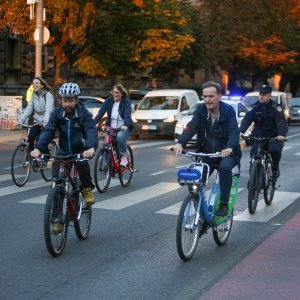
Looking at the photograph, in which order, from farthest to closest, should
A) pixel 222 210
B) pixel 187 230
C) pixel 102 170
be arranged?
1. pixel 102 170
2. pixel 222 210
3. pixel 187 230

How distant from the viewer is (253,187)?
9.79m

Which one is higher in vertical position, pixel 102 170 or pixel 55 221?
pixel 55 221

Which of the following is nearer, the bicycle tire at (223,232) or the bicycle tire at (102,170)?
the bicycle tire at (223,232)

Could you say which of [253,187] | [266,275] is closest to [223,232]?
[266,275]

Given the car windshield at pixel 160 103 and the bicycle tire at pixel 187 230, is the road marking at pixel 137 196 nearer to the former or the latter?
the bicycle tire at pixel 187 230

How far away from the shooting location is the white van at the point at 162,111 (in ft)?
84.3

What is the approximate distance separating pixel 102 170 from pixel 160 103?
Result: 15.2 m

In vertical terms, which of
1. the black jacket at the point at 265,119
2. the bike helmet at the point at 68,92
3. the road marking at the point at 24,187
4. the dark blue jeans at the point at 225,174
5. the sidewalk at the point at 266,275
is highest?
the bike helmet at the point at 68,92

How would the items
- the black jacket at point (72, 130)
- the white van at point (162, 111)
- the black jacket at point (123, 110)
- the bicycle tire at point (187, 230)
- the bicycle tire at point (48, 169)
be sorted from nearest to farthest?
the bicycle tire at point (187, 230), the black jacket at point (72, 130), the black jacket at point (123, 110), the bicycle tire at point (48, 169), the white van at point (162, 111)

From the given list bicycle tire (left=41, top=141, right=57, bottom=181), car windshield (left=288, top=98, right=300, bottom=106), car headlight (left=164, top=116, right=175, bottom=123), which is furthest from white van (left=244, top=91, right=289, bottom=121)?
bicycle tire (left=41, top=141, right=57, bottom=181)

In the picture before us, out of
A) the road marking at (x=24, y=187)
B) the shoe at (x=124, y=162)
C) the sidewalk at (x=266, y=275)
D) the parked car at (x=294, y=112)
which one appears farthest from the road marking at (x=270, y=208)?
the parked car at (x=294, y=112)

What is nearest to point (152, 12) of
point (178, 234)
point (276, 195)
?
point (276, 195)

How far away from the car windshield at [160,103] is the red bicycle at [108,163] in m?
14.2

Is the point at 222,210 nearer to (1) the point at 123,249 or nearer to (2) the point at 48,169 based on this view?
(1) the point at 123,249
